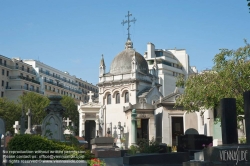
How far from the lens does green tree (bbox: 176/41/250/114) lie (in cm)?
1875

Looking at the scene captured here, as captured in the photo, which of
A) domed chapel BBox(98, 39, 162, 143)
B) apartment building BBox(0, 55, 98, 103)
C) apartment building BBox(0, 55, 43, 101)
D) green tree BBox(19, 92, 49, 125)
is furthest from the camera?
apartment building BBox(0, 55, 98, 103)

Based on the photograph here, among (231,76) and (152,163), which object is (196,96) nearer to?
(231,76)

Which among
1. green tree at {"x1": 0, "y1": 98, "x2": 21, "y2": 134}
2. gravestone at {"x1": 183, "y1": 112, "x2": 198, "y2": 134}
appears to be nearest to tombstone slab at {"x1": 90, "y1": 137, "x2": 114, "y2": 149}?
gravestone at {"x1": 183, "y1": 112, "x2": 198, "y2": 134}

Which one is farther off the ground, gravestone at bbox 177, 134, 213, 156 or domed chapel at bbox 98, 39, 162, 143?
domed chapel at bbox 98, 39, 162, 143

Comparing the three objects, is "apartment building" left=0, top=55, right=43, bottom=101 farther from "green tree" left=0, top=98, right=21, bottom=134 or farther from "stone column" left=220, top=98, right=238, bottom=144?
"stone column" left=220, top=98, right=238, bottom=144

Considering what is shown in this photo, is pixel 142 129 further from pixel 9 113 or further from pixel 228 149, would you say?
pixel 9 113

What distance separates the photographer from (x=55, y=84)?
268 ft

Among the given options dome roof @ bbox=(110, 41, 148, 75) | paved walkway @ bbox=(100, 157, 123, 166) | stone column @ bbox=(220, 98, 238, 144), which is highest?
dome roof @ bbox=(110, 41, 148, 75)

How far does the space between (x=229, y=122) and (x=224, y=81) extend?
8820 millimetres

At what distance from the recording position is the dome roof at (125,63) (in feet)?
169

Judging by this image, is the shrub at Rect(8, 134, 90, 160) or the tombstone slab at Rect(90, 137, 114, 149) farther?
the tombstone slab at Rect(90, 137, 114, 149)

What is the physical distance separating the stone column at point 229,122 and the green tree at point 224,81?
26.4 ft

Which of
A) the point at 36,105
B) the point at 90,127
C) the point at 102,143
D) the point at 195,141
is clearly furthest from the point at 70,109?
the point at 195,141

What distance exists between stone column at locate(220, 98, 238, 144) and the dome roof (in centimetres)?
4020
